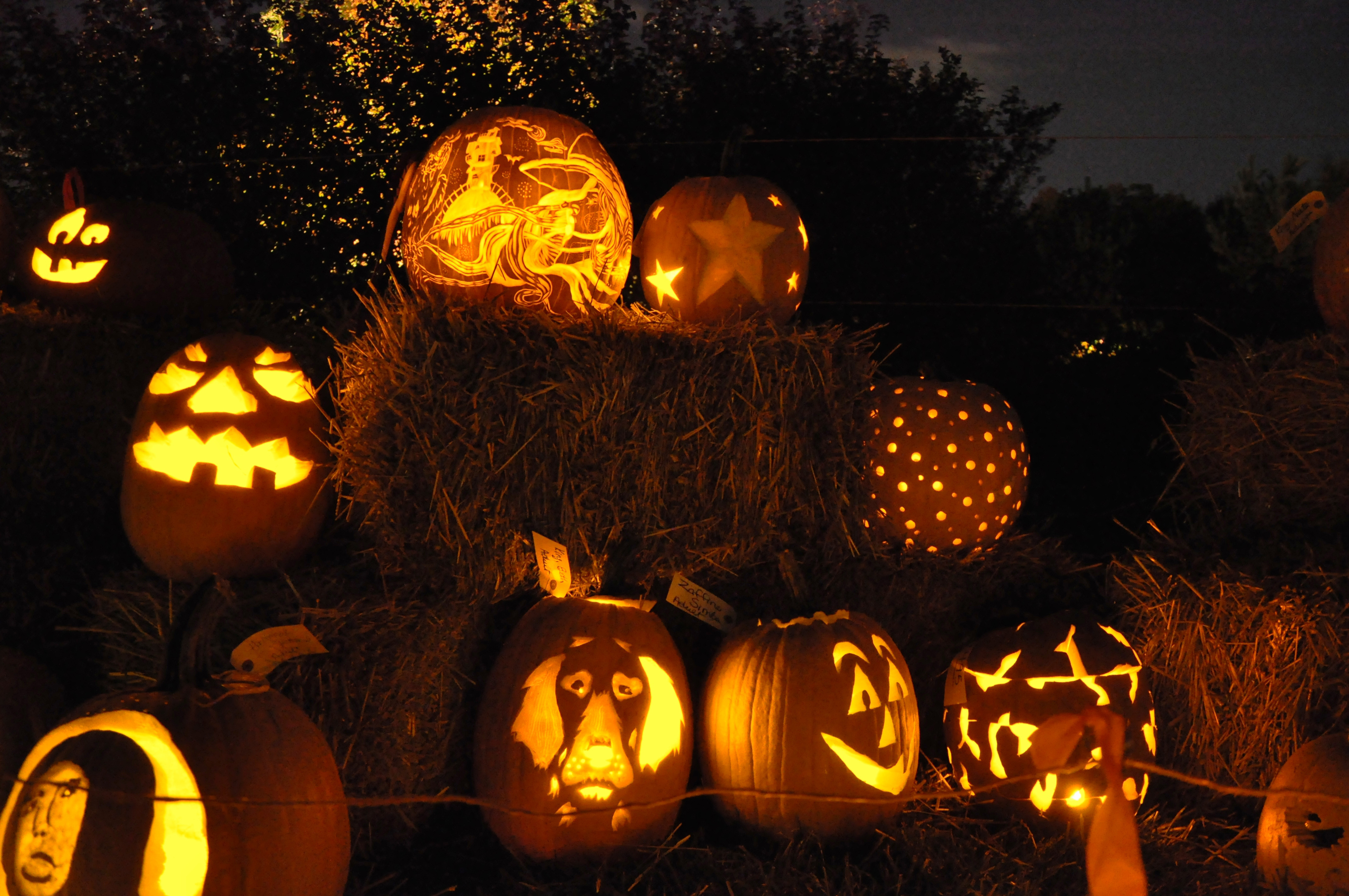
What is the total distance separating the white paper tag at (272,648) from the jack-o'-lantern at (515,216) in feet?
3.21

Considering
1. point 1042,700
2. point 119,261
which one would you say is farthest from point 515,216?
point 1042,700

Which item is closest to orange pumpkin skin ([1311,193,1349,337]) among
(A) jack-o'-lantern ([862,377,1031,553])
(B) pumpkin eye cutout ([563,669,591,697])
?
(A) jack-o'-lantern ([862,377,1031,553])

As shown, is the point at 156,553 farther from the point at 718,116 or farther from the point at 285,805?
the point at 718,116

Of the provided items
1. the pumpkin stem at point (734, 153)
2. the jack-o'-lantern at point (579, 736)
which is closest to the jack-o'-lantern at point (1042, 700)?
the jack-o'-lantern at point (579, 736)

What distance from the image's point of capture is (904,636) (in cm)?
346

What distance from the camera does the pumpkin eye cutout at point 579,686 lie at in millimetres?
2717

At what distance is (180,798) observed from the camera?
2002 millimetres

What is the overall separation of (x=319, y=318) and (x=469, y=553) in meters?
2.82

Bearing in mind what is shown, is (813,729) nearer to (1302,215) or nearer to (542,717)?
(542,717)

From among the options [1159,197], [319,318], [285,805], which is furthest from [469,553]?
[1159,197]

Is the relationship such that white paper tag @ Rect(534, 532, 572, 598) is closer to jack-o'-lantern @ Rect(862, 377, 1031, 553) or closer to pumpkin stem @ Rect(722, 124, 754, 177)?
jack-o'-lantern @ Rect(862, 377, 1031, 553)

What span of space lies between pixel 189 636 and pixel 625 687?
3.40 ft

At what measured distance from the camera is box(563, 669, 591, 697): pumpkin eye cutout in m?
2.72

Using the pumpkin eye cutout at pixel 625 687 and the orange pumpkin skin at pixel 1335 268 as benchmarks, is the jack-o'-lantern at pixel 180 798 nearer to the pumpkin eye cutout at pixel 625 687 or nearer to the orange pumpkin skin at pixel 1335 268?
the pumpkin eye cutout at pixel 625 687
